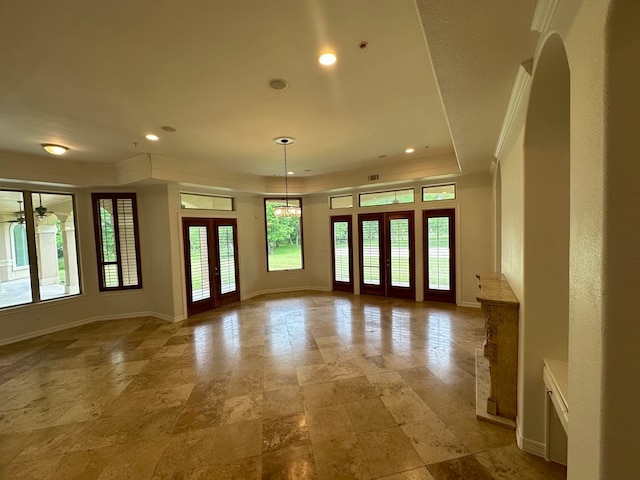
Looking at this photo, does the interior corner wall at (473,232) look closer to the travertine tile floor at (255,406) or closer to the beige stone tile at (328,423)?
the travertine tile floor at (255,406)

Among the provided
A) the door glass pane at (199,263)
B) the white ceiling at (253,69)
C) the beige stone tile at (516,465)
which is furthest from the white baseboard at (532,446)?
the door glass pane at (199,263)

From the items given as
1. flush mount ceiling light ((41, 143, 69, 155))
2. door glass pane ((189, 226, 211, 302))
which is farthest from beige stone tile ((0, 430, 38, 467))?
flush mount ceiling light ((41, 143, 69, 155))

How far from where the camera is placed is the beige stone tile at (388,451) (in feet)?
6.83

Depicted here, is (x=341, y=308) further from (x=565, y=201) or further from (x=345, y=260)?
(x=565, y=201)

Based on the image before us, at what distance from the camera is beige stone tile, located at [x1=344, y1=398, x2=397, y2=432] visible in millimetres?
2516

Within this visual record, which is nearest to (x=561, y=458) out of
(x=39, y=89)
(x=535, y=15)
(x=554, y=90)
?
(x=554, y=90)

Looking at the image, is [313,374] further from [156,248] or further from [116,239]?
[116,239]

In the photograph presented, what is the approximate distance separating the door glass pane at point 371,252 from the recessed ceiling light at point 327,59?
512 cm

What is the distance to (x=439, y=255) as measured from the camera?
20.9 ft

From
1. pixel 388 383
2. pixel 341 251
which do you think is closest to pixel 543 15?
pixel 388 383

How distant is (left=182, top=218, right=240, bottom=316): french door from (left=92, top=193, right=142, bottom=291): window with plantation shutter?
1.21 meters

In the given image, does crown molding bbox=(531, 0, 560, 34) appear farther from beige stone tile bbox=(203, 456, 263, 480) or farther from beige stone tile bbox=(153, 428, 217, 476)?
beige stone tile bbox=(153, 428, 217, 476)

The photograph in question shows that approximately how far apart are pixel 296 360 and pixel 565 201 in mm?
3469

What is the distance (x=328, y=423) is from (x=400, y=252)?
4924 millimetres
